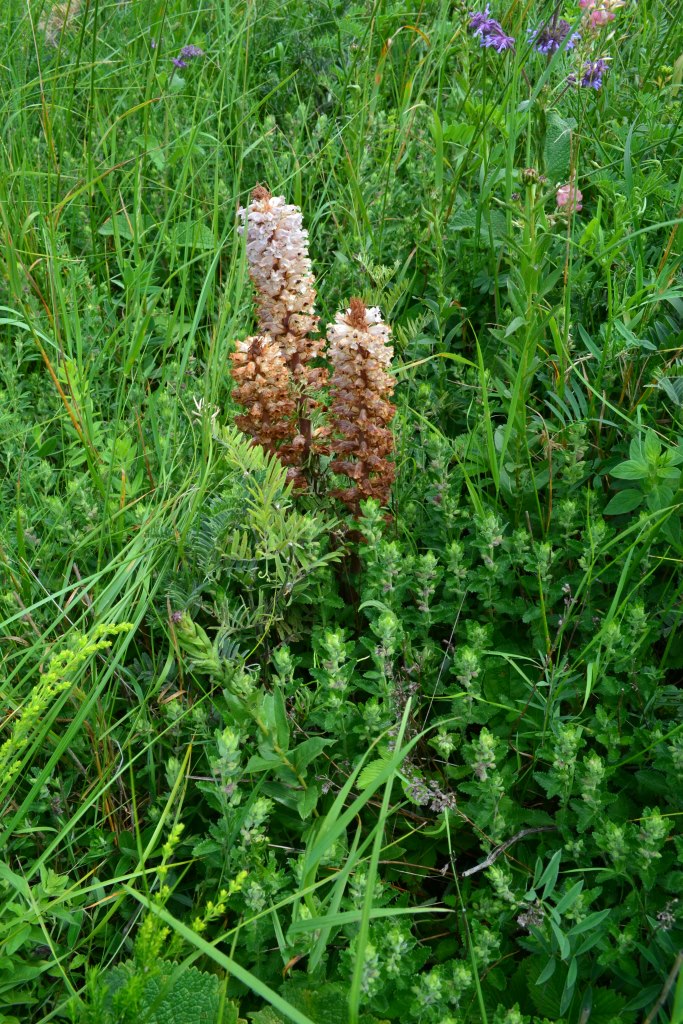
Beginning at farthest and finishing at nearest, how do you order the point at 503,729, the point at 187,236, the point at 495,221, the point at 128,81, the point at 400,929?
the point at 128,81
the point at 187,236
the point at 495,221
the point at 503,729
the point at 400,929

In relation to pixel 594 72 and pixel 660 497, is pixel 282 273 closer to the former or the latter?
pixel 660 497

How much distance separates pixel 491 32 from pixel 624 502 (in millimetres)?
1687

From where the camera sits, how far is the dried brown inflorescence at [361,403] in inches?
70.8

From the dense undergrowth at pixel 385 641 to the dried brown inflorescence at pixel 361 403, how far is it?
7cm

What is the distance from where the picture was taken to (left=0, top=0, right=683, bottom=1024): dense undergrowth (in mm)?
1419

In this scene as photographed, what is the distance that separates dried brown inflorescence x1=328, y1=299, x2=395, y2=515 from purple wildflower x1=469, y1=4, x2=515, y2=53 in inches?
50.3

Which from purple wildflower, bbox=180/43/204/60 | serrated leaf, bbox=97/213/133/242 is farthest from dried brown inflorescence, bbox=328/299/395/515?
purple wildflower, bbox=180/43/204/60

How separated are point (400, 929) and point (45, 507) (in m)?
1.24

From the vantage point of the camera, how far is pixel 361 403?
73.1 inches

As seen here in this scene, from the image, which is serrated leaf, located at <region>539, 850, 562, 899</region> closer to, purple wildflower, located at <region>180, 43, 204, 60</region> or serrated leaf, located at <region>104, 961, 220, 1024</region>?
serrated leaf, located at <region>104, 961, 220, 1024</region>

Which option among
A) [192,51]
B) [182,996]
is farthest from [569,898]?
[192,51]

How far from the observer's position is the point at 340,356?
1.82 m

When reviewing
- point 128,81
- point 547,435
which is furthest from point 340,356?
point 128,81

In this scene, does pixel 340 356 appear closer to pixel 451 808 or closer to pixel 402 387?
pixel 402 387
